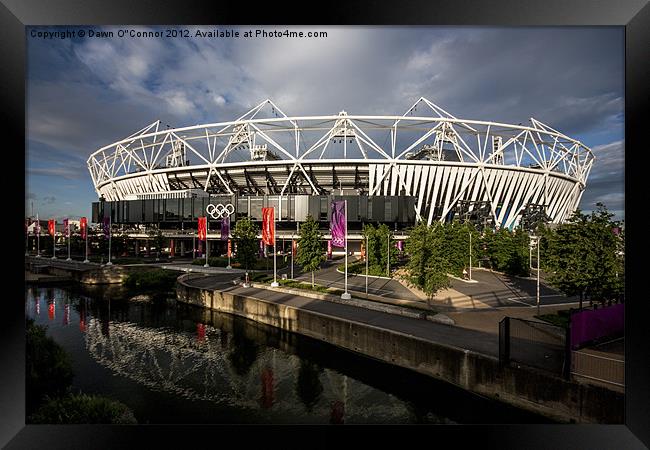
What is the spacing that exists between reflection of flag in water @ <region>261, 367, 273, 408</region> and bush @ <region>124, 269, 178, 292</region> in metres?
23.6

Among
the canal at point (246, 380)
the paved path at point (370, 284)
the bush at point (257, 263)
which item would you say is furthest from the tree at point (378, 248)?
the canal at point (246, 380)

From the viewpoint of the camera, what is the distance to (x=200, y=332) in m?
19.5

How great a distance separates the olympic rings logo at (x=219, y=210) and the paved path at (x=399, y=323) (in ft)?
112

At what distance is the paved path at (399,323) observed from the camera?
12.1m

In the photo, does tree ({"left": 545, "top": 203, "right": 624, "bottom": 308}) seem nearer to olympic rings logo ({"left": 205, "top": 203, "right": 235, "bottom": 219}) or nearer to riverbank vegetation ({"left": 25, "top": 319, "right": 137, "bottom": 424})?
riverbank vegetation ({"left": 25, "top": 319, "right": 137, "bottom": 424})

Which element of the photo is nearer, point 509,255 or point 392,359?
point 392,359

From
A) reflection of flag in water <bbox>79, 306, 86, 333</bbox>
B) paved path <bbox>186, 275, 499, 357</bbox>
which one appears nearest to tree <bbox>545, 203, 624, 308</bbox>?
paved path <bbox>186, 275, 499, 357</bbox>

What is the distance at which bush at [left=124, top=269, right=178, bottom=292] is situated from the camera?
32.6m
